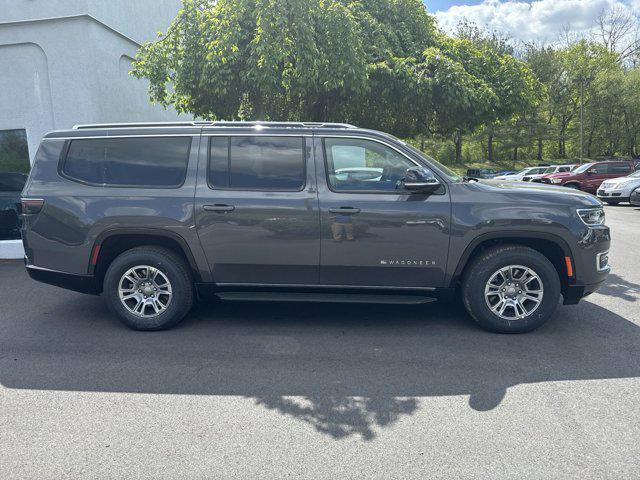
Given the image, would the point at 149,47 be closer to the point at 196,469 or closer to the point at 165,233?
the point at 165,233

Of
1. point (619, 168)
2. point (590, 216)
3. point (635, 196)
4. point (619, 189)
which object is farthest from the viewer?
point (619, 168)

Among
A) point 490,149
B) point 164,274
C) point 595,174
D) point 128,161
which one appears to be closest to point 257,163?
point 128,161

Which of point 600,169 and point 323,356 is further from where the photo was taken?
point 600,169

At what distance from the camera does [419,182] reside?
14.9ft

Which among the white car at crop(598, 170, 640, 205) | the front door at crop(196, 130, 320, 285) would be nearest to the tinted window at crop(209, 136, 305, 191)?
the front door at crop(196, 130, 320, 285)

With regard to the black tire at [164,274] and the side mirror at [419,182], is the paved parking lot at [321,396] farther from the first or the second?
the side mirror at [419,182]

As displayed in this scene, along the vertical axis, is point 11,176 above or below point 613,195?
above

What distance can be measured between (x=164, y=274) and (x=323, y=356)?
1.79m

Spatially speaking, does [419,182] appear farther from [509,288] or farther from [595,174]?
[595,174]

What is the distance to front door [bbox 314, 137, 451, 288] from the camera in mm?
4590

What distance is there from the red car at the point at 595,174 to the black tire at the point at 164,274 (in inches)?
873

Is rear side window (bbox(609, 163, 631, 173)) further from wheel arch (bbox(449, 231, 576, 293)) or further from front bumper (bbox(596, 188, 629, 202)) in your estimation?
wheel arch (bbox(449, 231, 576, 293))

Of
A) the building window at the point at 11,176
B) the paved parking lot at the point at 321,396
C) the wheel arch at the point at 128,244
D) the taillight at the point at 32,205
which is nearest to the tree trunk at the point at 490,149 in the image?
the building window at the point at 11,176

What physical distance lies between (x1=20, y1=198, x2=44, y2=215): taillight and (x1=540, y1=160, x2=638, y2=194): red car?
2296 centimetres
